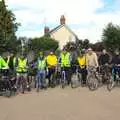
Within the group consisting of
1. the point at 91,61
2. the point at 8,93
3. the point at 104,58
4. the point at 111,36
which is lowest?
the point at 8,93

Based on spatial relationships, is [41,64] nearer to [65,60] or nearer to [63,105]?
[65,60]

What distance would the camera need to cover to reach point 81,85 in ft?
80.4

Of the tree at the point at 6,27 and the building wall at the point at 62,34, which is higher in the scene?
the building wall at the point at 62,34

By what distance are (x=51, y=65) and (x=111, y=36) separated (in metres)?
42.3

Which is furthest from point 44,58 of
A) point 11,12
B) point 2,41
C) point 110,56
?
point 11,12

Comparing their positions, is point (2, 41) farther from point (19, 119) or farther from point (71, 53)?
point (19, 119)

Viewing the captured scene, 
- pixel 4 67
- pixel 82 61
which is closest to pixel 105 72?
pixel 82 61

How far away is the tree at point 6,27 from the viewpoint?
48.8 m

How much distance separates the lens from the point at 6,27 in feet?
164

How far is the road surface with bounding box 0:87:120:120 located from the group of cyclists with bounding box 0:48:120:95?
2.95 feet

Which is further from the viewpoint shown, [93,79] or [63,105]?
[93,79]

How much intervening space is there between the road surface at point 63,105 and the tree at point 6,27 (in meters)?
25.6

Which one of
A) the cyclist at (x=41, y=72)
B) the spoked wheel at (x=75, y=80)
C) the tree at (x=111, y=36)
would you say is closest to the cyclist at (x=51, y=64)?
the cyclist at (x=41, y=72)

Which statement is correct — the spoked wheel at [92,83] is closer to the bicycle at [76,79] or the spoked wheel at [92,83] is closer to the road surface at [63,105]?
the road surface at [63,105]
